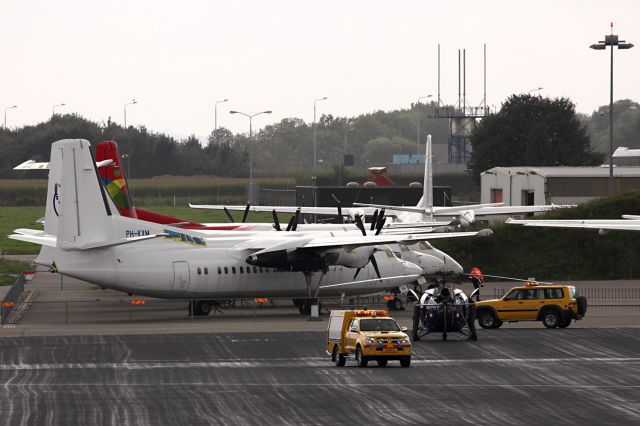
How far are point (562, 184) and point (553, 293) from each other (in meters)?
46.6

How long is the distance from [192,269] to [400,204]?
173ft

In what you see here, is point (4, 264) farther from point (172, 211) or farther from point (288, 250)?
point (172, 211)

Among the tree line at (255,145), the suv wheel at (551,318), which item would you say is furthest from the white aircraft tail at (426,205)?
the tree line at (255,145)

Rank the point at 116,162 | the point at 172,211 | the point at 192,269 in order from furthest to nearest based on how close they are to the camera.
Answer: the point at 172,211 → the point at 116,162 → the point at 192,269

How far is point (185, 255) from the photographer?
4762 centimetres

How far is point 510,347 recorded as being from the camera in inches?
1553

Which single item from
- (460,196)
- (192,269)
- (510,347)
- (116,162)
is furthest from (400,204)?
(510,347)

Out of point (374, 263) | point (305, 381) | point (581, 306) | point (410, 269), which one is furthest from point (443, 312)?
point (410, 269)

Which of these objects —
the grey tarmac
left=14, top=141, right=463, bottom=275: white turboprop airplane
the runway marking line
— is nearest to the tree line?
left=14, top=141, right=463, bottom=275: white turboprop airplane

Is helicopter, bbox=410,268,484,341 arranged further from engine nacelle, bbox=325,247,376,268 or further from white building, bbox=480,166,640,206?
white building, bbox=480,166,640,206

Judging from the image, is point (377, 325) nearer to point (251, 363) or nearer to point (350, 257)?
point (251, 363)

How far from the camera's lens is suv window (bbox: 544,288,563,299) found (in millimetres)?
44688

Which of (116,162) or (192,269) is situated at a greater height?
(116,162)

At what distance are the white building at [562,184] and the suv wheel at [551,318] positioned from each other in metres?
45.4
